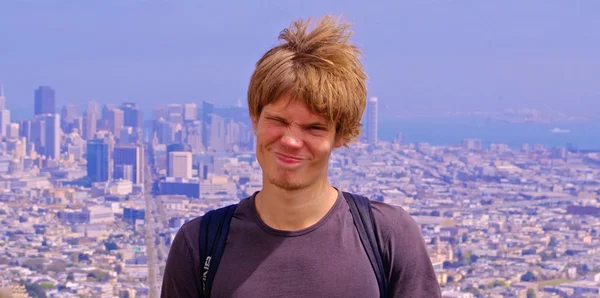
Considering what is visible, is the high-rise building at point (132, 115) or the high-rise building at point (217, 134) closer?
the high-rise building at point (217, 134)

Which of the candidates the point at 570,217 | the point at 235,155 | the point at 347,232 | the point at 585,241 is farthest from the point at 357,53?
the point at 235,155

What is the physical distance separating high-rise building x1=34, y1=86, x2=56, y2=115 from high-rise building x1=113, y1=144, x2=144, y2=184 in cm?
635

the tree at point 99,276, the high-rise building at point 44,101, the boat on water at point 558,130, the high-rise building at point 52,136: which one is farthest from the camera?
the high-rise building at point 44,101

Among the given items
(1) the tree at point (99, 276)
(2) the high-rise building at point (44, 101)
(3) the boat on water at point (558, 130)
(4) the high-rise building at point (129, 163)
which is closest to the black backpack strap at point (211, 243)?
(1) the tree at point (99, 276)

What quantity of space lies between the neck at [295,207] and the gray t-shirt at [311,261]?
15mm

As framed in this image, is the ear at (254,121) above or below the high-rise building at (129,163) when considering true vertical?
above

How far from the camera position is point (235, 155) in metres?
26.4

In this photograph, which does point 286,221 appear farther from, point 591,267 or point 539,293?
point 591,267

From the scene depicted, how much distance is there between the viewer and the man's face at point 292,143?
154 centimetres

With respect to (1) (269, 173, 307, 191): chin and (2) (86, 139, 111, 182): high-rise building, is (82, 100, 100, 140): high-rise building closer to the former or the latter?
(2) (86, 139, 111, 182): high-rise building

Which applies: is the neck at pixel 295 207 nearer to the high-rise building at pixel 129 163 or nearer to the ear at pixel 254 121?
the ear at pixel 254 121

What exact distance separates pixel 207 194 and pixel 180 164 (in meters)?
3.86

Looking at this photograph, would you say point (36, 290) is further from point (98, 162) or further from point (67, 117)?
point (67, 117)

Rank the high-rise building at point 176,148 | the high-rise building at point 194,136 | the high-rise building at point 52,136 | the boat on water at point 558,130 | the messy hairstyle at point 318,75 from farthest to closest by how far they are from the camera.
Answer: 1. the boat on water at point 558,130
2. the high-rise building at point 52,136
3. the high-rise building at point 194,136
4. the high-rise building at point 176,148
5. the messy hairstyle at point 318,75
